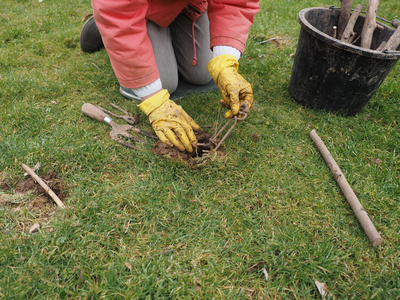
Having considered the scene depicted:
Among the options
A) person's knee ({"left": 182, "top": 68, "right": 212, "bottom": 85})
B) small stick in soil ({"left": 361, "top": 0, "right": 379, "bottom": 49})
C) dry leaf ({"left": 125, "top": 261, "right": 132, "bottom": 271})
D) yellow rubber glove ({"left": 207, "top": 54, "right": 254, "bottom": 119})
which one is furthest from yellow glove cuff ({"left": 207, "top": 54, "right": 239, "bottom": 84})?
dry leaf ({"left": 125, "top": 261, "right": 132, "bottom": 271})

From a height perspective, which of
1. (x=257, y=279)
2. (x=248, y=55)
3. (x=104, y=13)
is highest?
(x=104, y=13)

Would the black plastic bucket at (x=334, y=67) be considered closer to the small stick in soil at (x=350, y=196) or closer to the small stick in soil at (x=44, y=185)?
the small stick in soil at (x=350, y=196)

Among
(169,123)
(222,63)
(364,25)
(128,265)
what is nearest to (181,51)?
(222,63)

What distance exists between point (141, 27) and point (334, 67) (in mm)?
1618

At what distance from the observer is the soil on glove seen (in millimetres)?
1985

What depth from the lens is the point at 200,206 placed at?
1.81 metres

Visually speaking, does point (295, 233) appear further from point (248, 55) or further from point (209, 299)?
→ point (248, 55)

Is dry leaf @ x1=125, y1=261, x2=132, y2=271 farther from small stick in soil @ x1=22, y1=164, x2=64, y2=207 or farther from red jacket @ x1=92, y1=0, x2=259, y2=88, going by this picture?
red jacket @ x1=92, y1=0, x2=259, y2=88

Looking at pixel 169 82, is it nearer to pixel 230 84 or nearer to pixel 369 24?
pixel 230 84

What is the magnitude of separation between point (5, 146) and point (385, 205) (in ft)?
9.14

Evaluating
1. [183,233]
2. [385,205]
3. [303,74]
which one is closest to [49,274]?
[183,233]

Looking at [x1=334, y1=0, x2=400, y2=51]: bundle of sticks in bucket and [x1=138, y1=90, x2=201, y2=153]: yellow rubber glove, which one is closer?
[x1=138, y1=90, x2=201, y2=153]: yellow rubber glove

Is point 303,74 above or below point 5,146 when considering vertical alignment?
above

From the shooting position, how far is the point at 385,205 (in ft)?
Result: 6.06
